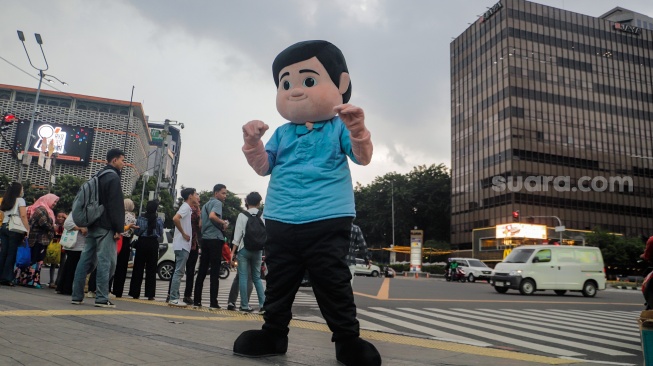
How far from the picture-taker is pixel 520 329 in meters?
6.75

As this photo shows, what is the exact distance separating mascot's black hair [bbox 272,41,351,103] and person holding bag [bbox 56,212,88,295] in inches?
220

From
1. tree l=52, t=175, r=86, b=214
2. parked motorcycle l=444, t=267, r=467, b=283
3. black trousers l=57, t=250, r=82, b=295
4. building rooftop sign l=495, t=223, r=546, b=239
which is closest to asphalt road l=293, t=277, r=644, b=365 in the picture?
black trousers l=57, t=250, r=82, b=295

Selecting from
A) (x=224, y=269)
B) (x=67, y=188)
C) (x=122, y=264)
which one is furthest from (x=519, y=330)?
(x=67, y=188)

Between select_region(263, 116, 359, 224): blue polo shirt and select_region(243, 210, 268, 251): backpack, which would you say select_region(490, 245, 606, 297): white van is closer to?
select_region(243, 210, 268, 251): backpack

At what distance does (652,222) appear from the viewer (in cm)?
6844

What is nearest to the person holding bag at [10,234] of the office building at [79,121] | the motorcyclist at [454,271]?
the motorcyclist at [454,271]

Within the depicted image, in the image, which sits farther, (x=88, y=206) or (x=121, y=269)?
(x=121, y=269)

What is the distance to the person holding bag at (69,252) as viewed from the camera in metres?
7.68

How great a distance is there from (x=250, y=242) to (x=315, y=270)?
3.86 m

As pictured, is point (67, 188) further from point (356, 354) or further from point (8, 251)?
point (356, 354)

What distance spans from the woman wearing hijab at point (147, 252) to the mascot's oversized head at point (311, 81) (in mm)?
5196

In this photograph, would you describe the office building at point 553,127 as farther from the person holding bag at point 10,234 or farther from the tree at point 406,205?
the person holding bag at point 10,234

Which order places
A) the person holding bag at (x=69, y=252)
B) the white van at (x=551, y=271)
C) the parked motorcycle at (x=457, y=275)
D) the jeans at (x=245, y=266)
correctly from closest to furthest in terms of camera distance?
the jeans at (x=245, y=266), the person holding bag at (x=69, y=252), the white van at (x=551, y=271), the parked motorcycle at (x=457, y=275)

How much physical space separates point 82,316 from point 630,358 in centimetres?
504
